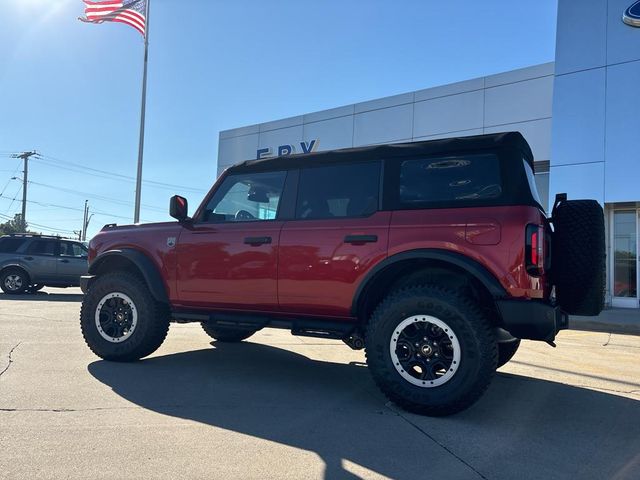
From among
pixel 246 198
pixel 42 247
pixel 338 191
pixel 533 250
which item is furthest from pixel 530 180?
pixel 42 247

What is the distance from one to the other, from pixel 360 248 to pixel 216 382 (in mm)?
1946

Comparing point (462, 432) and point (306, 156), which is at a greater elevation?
point (306, 156)

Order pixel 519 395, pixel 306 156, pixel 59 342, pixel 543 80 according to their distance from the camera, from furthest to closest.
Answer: pixel 543 80 < pixel 59 342 < pixel 306 156 < pixel 519 395

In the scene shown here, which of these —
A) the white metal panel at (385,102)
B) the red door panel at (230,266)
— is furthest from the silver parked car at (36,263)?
the red door panel at (230,266)

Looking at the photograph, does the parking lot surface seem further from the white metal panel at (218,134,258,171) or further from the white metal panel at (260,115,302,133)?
the white metal panel at (218,134,258,171)

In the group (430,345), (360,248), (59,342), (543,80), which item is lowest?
(59,342)

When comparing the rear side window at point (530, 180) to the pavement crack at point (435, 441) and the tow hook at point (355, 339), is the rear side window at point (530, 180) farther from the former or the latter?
the pavement crack at point (435, 441)

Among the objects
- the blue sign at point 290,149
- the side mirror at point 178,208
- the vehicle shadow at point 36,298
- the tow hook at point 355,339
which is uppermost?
the blue sign at point 290,149

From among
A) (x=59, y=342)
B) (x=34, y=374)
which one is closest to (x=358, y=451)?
(x=34, y=374)

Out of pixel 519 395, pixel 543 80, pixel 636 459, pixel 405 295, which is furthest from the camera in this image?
pixel 543 80

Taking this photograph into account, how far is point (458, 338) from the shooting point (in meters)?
3.93

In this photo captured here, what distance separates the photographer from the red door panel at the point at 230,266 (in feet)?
16.1

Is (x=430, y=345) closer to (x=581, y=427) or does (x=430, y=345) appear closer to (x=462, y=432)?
(x=462, y=432)

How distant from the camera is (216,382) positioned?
499 centimetres
